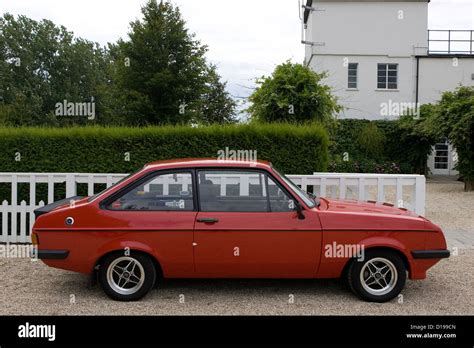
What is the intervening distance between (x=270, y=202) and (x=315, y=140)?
3.89m

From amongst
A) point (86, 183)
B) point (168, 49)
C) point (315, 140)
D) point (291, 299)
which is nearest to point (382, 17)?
point (168, 49)

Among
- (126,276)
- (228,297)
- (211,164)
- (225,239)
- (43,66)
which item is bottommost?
(228,297)

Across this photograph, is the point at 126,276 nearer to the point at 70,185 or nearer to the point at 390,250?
the point at 390,250

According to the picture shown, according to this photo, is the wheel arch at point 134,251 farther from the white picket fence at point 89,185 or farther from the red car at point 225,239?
the white picket fence at point 89,185

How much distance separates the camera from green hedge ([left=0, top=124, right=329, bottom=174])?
350 inches

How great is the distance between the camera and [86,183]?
28.0 feet

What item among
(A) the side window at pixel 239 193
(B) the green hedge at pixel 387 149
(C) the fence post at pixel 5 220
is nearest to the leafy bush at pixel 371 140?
(B) the green hedge at pixel 387 149

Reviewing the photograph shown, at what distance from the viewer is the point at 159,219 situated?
5277 millimetres

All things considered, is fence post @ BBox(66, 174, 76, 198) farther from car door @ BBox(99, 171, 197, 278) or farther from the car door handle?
the car door handle

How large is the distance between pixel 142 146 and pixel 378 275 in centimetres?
Result: 517

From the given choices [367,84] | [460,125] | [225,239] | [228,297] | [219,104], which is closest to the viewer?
[225,239]

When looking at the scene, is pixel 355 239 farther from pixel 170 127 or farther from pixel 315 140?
pixel 170 127

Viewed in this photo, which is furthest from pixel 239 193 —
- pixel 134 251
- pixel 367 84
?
pixel 367 84
